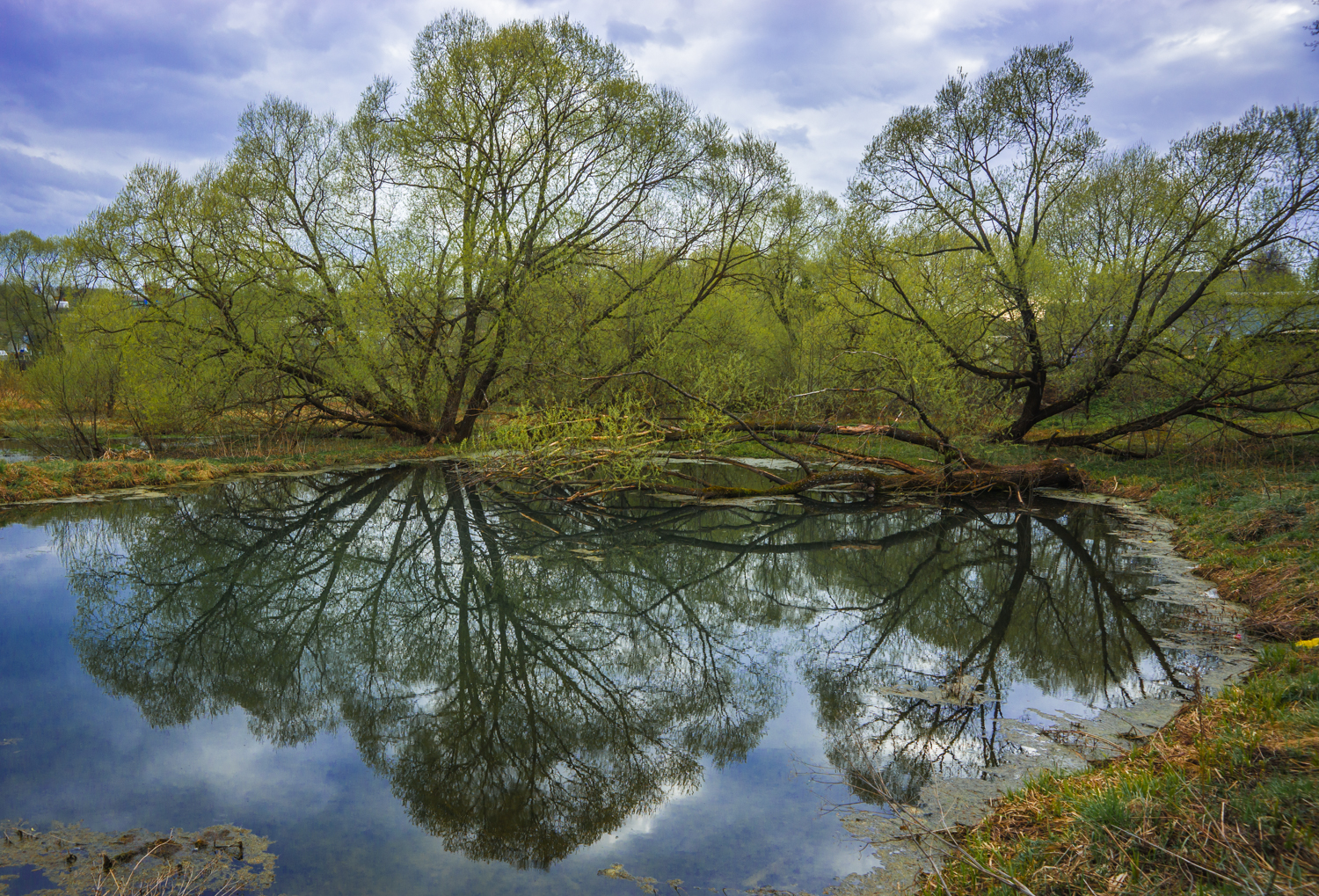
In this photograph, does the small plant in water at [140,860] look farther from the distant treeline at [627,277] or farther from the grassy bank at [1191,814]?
the distant treeline at [627,277]

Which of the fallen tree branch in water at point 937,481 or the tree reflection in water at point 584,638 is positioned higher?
the fallen tree branch in water at point 937,481

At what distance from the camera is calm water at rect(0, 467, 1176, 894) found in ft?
11.7

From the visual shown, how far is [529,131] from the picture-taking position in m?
19.3

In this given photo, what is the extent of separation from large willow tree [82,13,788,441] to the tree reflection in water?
331 inches

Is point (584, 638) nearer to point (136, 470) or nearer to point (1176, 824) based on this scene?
point (1176, 824)

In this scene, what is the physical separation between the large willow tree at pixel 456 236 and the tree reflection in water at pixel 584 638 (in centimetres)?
841

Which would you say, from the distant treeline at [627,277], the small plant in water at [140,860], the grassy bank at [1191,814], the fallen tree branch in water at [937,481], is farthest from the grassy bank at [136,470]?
the grassy bank at [1191,814]

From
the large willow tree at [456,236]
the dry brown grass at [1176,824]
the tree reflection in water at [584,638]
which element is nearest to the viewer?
the dry brown grass at [1176,824]

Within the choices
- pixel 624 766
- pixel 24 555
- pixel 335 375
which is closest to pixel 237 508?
pixel 24 555

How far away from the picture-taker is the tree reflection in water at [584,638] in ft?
14.0

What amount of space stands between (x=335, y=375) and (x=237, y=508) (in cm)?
750

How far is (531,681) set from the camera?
5.48 meters

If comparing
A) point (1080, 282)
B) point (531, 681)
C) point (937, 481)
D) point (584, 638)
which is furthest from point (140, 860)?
point (1080, 282)

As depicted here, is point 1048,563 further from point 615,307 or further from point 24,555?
point 615,307
